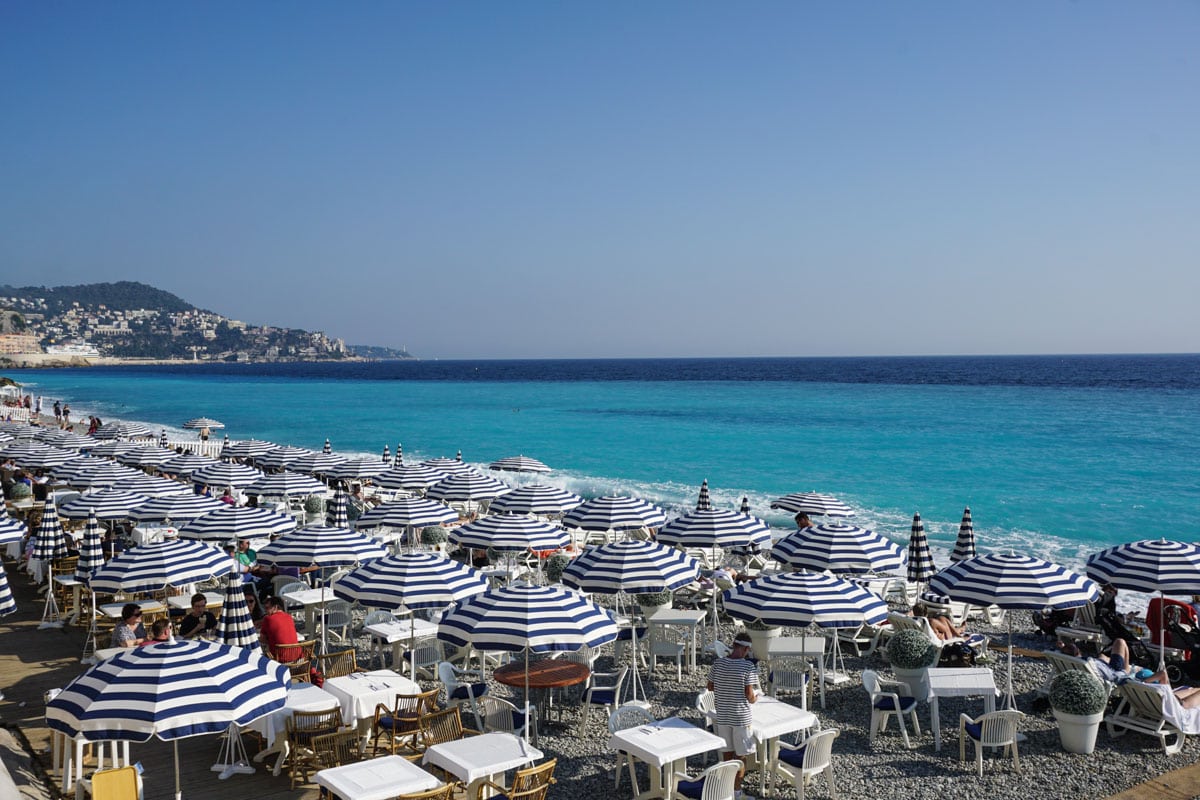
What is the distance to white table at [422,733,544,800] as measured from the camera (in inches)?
278

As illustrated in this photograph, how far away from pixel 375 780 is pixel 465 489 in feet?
41.3

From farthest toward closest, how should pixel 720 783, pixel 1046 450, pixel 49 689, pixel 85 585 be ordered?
pixel 1046 450 → pixel 85 585 → pixel 49 689 → pixel 720 783

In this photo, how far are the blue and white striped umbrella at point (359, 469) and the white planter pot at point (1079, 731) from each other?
1725 cm

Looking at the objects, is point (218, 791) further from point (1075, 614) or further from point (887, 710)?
point (1075, 614)

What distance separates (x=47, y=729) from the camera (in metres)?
8.95

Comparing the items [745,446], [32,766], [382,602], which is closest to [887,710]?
[382,602]

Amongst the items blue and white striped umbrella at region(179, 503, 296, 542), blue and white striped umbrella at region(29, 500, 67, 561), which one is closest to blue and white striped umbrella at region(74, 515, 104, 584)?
blue and white striped umbrella at region(179, 503, 296, 542)

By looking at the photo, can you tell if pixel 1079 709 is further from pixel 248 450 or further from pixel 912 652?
pixel 248 450

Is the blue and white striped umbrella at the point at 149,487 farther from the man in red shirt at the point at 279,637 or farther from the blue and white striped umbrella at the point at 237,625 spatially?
the blue and white striped umbrella at the point at 237,625

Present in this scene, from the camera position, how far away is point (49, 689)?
10250 mm

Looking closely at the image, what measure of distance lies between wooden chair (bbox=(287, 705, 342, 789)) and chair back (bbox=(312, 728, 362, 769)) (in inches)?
2.1

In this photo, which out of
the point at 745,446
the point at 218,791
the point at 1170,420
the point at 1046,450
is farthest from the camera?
the point at 1170,420

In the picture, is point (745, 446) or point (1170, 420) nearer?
point (745, 446)

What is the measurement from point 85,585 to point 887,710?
11269 millimetres
